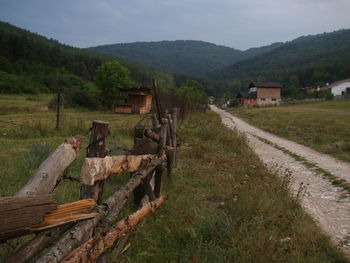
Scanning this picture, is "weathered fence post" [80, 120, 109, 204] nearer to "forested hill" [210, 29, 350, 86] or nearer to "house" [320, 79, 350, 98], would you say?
"house" [320, 79, 350, 98]

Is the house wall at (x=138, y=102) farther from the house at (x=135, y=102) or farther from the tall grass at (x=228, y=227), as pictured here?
the tall grass at (x=228, y=227)

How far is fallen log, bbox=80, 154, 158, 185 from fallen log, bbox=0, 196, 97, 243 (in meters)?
0.53

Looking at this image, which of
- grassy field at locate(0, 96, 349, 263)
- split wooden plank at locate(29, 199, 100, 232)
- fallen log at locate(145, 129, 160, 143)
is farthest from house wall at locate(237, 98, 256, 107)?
split wooden plank at locate(29, 199, 100, 232)

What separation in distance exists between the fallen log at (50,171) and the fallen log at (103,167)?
0.22 metres

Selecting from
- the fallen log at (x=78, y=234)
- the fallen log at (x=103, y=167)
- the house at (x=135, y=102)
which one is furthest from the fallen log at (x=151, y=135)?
the house at (x=135, y=102)

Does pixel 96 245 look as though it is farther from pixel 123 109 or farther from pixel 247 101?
pixel 247 101

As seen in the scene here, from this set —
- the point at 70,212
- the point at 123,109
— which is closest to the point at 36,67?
the point at 123,109

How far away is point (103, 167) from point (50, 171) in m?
0.46

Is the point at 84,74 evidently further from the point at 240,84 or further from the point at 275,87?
the point at 240,84

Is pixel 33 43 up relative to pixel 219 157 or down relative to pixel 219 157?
up

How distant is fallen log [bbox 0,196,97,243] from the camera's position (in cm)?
143

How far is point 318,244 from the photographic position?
3705 millimetres

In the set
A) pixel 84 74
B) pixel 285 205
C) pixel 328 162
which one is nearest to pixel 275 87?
pixel 84 74

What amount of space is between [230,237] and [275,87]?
2861 inches
